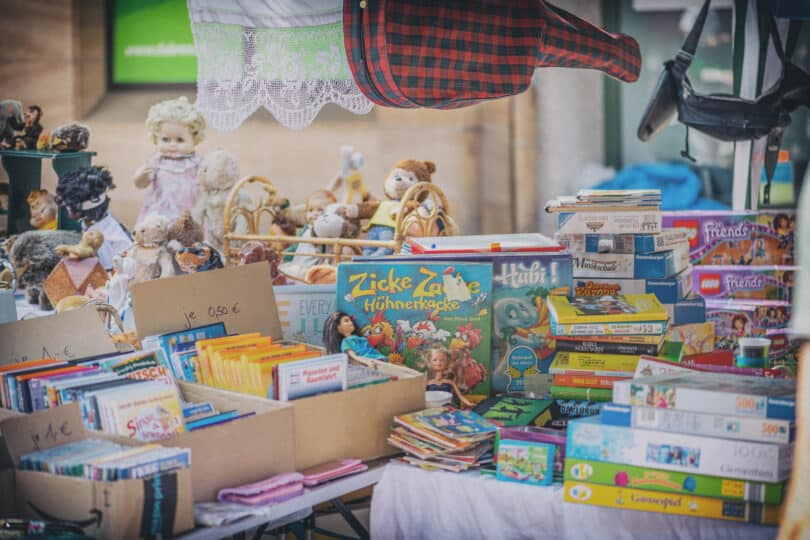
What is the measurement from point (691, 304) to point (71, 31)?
Result: 558 cm

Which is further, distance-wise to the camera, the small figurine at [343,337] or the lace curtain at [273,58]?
the lace curtain at [273,58]

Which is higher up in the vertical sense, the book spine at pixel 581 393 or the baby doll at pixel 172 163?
the baby doll at pixel 172 163

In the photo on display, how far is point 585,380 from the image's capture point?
2623 mm

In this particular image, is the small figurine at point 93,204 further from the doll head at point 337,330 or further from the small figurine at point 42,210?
the doll head at point 337,330

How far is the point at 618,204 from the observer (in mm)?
3127

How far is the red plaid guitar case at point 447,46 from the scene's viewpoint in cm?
310

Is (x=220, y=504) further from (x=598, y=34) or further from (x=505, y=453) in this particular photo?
(x=598, y=34)

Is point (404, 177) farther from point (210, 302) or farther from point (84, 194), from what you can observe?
point (210, 302)

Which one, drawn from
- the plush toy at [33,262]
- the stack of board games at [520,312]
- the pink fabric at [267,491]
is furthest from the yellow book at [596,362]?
the plush toy at [33,262]

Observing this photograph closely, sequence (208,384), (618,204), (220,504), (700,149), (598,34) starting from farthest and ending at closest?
1. (700,149)
2. (598,34)
3. (618,204)
4. (208,384)
5. (220,504)

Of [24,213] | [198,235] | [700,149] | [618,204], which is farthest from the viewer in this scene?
[700,149]

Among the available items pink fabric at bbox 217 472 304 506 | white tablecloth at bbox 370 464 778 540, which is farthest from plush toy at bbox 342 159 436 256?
pink fabric at bbox 217 472 304 506

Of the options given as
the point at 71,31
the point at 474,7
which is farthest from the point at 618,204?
the point at 71,31

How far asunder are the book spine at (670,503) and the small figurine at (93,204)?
2.76 m
